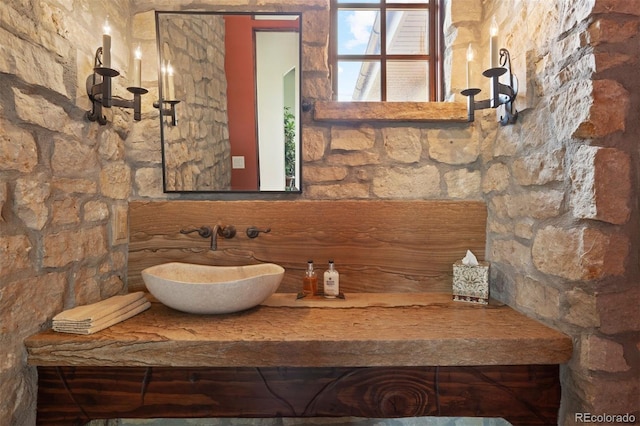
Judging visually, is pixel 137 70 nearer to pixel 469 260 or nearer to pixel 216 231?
pixel 216 231

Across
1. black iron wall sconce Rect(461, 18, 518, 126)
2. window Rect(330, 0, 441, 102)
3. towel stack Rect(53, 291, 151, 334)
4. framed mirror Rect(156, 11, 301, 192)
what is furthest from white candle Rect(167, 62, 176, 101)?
black iron wall sconce Rect(461, 18, 518, 126)

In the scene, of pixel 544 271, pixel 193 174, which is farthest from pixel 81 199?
pixel 544 271

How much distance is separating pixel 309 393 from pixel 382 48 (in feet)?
4.96

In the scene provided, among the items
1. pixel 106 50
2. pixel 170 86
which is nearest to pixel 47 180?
pixel 106 50

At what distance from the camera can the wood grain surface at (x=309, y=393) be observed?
40.4 inches

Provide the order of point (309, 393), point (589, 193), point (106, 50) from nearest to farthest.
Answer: point (589, 193)
point (309, 393)
point (106, 50)

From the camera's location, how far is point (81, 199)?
1.19 m

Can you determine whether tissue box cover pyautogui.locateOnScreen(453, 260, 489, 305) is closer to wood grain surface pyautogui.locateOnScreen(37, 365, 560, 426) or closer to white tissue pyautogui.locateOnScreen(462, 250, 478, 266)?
white tissue pyautogui.locateOnScreen(462, 250, 478, 266)

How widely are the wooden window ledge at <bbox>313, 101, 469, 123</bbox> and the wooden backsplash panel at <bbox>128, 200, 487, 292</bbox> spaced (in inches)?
14.5

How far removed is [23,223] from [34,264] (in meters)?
0.13

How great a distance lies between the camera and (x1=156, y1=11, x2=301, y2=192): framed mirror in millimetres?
1491

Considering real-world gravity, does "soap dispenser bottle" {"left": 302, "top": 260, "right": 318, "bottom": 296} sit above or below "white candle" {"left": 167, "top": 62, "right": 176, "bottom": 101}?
below

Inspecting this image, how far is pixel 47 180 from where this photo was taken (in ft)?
3.44

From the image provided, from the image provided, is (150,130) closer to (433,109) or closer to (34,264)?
(34,264)
